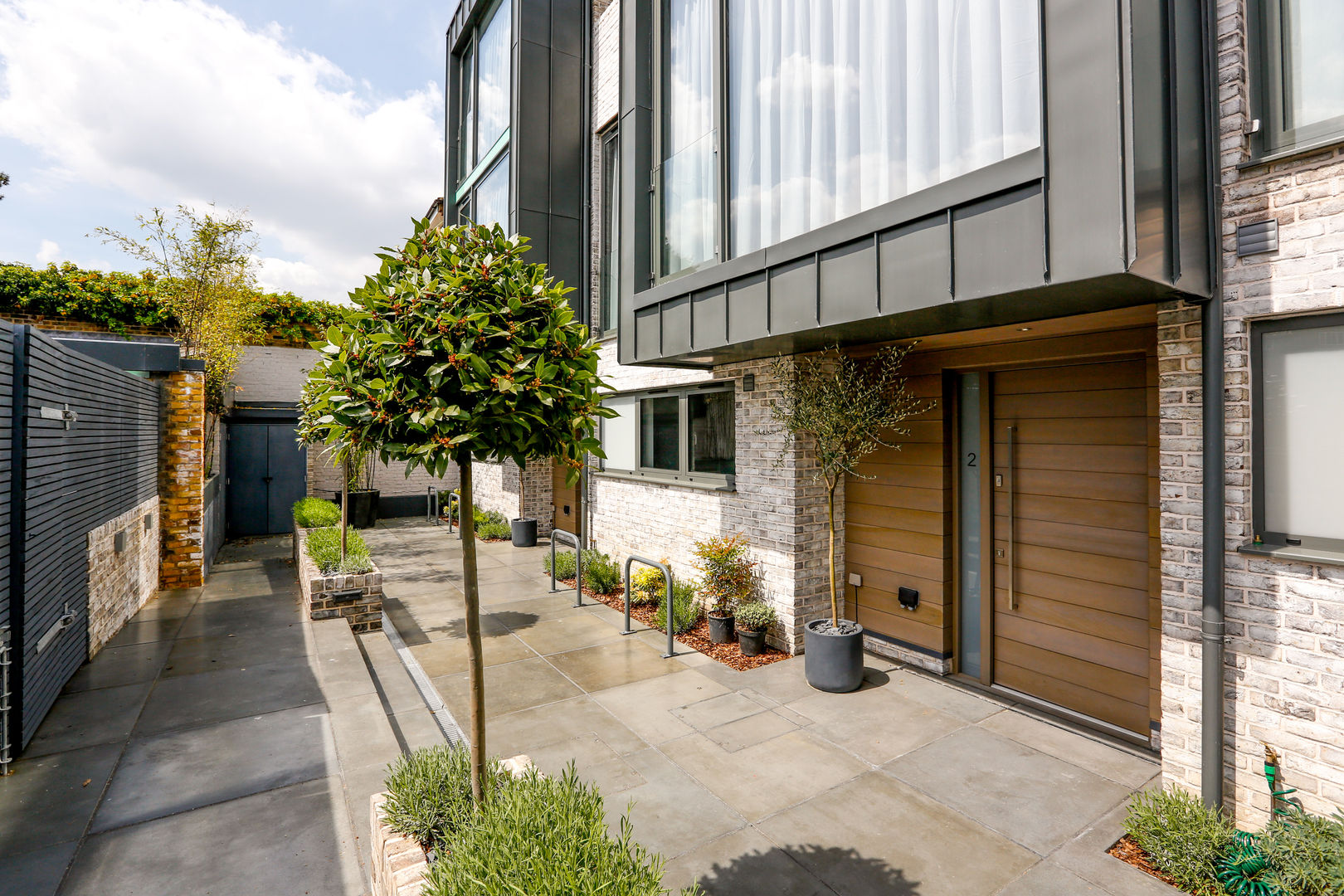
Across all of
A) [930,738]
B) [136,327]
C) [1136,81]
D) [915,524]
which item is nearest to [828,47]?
[1136,81]

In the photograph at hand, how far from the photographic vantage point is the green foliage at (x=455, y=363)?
2.24 m

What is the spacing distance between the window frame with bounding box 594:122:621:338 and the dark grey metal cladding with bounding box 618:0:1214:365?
21.4ft

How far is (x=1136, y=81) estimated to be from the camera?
111 inches

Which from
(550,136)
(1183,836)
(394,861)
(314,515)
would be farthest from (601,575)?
(550,136)

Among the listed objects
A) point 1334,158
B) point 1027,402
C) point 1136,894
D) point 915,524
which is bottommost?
point 1136,894

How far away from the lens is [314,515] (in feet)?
33.6

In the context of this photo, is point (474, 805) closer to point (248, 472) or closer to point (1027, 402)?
point (1027, 402)

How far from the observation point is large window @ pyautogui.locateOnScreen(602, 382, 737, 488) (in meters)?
7.29

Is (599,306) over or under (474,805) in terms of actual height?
over

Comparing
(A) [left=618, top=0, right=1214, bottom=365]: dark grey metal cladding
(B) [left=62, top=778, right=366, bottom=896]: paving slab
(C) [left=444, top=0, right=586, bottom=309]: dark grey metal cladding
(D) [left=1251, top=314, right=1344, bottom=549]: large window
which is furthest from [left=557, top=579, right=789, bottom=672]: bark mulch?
(C) [left=444, top=0, right=586, bottom=309]: dark grey metal cladding

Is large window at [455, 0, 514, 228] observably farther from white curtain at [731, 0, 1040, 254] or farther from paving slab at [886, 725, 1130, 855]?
paving slab at [886, 725, 1130, 855]

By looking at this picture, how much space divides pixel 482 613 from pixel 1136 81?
25.1 ft

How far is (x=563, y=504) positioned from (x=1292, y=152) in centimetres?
1091

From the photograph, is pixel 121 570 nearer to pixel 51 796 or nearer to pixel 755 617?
pixel 51 796
